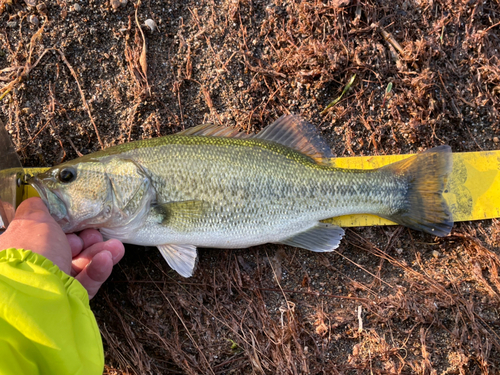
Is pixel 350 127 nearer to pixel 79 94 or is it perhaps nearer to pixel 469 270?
pixel 469 270

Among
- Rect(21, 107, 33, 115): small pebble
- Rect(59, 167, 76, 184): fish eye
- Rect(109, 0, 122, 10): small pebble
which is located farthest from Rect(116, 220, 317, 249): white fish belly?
Rect(109, 0, 122, 10): small pebble

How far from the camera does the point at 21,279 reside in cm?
152

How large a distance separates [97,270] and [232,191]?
105cm

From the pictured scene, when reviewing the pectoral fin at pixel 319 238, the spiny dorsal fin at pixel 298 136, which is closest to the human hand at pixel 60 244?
the pectoral fin at pixel 319 238

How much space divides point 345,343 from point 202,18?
301 cm

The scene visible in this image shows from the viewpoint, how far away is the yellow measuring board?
2848 mm

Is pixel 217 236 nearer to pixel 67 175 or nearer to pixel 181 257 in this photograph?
pixel 181 257

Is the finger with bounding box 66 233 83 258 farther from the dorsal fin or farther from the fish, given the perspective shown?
the dorsal fin

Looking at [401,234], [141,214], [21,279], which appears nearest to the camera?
[21,279]

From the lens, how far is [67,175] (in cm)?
234

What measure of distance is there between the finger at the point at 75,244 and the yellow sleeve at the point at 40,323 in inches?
29.2

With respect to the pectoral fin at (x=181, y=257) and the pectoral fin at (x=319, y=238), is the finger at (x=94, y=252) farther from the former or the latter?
the pectoral fin at (x=319, y=238)

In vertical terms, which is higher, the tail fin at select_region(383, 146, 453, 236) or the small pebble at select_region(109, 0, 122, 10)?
the small pebble at select_region(109, 0, 122, 10)

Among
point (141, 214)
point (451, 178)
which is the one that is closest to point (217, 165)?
point (141, 214)
